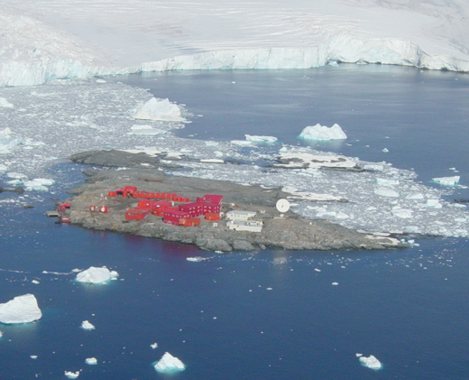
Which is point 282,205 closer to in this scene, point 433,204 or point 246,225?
point 246,225

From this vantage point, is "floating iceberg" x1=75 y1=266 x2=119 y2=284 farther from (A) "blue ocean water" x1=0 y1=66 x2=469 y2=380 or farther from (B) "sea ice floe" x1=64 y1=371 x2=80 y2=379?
(B) "sea ice floe" x1=64 y1=371 x2=80 y2=379

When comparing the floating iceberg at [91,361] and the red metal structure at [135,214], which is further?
the red metal structure at [135,214]

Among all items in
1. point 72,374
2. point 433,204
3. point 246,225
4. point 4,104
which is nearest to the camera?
point 72,374

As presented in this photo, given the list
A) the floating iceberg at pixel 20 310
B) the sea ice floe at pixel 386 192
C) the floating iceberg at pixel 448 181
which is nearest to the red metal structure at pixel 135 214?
the floating iceberg at pixel 20 310

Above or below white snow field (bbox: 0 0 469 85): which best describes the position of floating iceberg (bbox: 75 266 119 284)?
below

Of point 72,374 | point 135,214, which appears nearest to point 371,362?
point 72,374

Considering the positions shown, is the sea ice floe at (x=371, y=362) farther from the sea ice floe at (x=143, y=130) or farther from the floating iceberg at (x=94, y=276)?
the sea ice floe at (x=143, y=130)

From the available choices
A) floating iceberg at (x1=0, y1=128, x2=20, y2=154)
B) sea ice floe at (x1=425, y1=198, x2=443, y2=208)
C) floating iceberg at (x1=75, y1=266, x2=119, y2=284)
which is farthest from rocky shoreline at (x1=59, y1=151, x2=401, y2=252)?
floating iceberg at (x1=0, y1=128, x2=20, y2=154)
